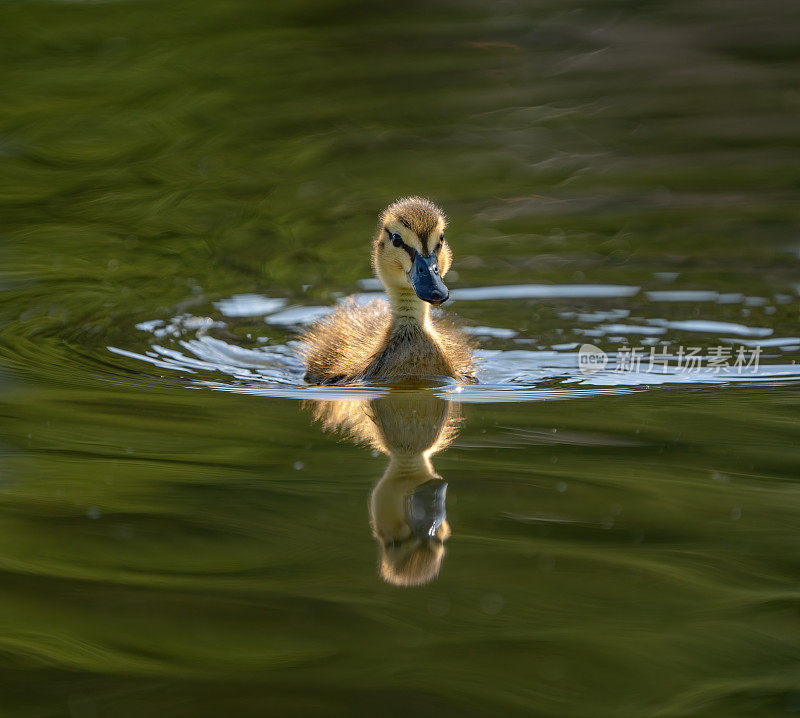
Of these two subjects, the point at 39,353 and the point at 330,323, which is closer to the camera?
the point at 39,353

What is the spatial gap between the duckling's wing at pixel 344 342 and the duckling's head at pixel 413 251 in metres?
0.31

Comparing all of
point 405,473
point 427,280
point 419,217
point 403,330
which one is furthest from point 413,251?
point 405,473

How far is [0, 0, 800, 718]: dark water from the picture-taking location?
272cm

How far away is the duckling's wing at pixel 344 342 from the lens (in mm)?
6258

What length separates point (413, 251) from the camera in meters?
6.12

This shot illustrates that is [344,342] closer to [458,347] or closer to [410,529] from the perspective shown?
[458,347]

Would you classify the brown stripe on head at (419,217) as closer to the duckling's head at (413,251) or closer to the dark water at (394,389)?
the duckling's head at (413,251)

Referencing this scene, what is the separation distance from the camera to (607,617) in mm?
2881

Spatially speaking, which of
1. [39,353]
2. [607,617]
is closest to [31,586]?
[607,617]

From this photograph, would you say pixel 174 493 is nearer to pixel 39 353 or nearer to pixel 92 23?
pixel 39 353

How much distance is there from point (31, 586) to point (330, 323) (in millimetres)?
4134

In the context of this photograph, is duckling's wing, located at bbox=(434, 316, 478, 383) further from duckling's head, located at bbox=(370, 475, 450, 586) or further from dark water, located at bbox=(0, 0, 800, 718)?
duckling's head, located at bbox=(370, 475, 450, 586)

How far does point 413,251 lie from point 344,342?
75 cm

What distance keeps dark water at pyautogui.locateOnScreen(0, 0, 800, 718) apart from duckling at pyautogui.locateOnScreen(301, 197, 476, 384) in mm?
308
